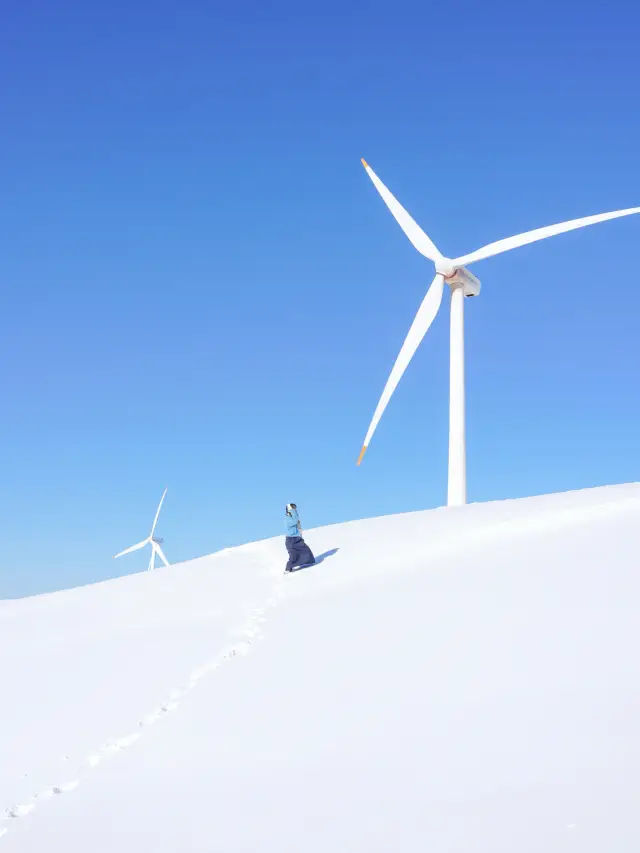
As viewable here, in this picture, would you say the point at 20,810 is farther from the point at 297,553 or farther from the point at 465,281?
the point at 465,281

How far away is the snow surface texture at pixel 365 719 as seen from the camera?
483cm

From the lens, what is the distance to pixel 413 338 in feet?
95.3

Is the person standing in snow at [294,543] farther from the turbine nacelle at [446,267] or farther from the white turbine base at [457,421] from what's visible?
the turbine nacelle at [446,267]

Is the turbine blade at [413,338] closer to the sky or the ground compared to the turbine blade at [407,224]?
closer to the ground

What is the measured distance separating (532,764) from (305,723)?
257 cm

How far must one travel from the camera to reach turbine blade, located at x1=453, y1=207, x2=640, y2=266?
2688cm

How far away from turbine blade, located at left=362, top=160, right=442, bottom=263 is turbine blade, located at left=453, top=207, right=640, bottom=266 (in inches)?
66.2

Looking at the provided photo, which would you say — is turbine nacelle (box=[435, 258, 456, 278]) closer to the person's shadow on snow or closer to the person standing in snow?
the person's shadow on snow

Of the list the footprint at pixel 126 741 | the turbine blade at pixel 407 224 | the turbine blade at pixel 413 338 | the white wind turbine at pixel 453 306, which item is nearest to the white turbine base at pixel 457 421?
the white wind turbine at pixel 453 306

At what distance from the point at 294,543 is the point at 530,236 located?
17.6 metres

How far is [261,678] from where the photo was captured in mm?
9016

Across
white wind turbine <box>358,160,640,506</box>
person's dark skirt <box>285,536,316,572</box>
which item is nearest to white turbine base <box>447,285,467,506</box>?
white wind turbine <box>358,160,640,506</box>

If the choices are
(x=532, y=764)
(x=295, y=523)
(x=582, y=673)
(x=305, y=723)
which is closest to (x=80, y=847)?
(x=305, y=723)

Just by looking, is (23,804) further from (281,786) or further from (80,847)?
(281,786)
